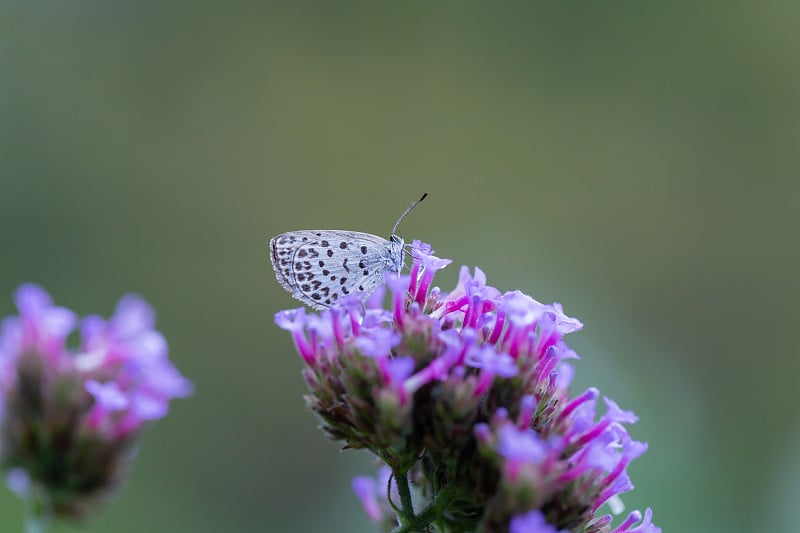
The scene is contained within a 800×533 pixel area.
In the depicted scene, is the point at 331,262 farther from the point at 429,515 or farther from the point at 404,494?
the point at 429,515

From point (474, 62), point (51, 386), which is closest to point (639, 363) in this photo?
point (474, 62)

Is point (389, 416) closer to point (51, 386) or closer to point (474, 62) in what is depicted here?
point (51, 386)

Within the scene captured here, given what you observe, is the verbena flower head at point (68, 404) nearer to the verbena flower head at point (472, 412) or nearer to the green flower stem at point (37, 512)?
the green flower stem at point (37, 512)

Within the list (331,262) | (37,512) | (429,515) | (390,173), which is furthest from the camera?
(390,173)

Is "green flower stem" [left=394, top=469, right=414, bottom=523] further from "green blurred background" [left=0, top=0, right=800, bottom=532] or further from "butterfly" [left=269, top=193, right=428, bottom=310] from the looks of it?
"green blurred background" [left=0, top=0, right=800, bottom=532]

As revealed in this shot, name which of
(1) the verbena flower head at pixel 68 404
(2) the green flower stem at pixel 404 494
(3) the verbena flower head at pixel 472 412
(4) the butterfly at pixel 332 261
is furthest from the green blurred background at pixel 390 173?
(1) the verbena flower head at pixel 68 404

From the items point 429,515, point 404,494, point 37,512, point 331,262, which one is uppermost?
point 331,262

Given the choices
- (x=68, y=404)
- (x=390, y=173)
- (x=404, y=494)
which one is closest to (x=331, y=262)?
(x=404, y=494)
